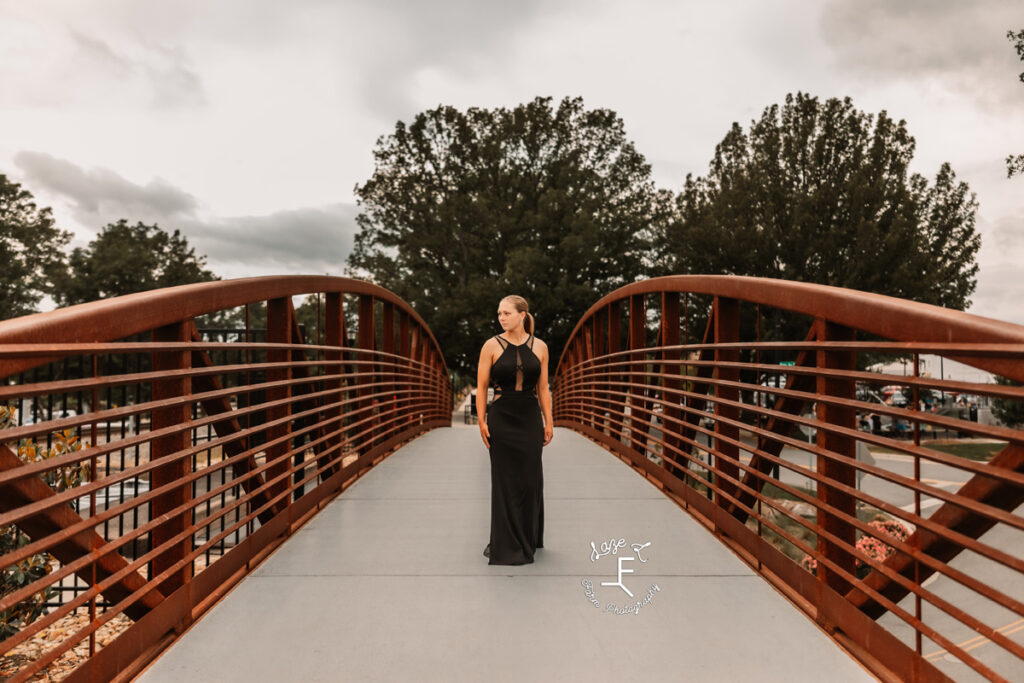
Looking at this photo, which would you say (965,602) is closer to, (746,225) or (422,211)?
(746,225)

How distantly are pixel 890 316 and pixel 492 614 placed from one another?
2356 mm

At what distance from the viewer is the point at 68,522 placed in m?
2.50

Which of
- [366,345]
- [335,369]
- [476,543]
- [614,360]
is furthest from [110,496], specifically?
[476,543]

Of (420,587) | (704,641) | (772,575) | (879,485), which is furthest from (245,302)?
(879,485)

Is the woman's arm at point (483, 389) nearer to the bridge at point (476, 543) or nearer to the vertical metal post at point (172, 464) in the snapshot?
the bridge at point (476, 543)

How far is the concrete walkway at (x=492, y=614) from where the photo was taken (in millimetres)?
2869

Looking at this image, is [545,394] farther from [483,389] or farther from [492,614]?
[492,614]

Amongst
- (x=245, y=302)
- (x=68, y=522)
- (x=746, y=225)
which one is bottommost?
(x=68, y=522)

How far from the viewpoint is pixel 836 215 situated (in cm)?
2647

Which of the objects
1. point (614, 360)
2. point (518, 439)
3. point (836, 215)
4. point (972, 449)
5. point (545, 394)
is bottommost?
point (972, 449)

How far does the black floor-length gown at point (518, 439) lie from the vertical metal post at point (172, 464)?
5.90 ft

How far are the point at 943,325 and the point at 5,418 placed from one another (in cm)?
505

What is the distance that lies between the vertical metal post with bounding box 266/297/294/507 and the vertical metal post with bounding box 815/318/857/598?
3484mm

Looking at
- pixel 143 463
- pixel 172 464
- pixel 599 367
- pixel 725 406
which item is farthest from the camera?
pixel 599 367
